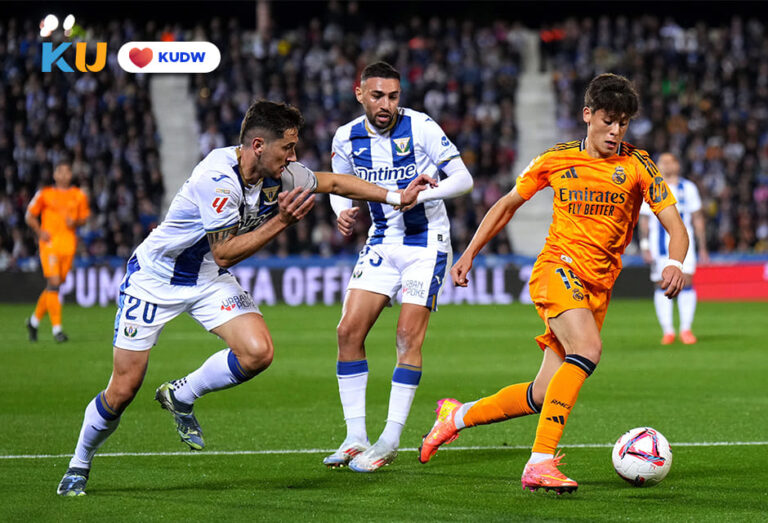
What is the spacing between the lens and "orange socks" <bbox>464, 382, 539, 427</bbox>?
603 centimetres

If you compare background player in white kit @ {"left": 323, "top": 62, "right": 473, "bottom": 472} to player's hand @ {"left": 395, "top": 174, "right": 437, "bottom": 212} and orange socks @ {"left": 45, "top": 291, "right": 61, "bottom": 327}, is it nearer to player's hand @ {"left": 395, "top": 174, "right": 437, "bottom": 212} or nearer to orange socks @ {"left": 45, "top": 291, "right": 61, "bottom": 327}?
player's hand @ {"left": 395, "top": 174, "right": 437, "bottom": 212}

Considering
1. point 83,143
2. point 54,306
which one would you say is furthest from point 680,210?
point 83,143

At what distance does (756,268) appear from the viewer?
69.6 feet

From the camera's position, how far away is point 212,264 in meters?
6.07

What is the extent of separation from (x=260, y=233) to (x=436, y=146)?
188 cm

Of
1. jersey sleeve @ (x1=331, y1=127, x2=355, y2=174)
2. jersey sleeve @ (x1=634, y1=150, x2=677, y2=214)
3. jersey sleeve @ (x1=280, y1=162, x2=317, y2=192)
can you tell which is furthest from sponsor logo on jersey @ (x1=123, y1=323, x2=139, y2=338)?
jersey sleeve @ (x1=634, y1=150, x2=677, y2=214)

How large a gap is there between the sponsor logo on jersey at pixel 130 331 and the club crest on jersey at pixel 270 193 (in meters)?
0.94

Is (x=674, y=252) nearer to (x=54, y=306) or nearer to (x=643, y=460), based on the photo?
(x=643, y=460)

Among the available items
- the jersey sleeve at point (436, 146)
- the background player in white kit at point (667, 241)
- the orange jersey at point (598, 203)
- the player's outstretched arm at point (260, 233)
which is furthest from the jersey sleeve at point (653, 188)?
the background player in white kit at point (667, 241)

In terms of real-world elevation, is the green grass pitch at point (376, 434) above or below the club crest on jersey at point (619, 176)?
below

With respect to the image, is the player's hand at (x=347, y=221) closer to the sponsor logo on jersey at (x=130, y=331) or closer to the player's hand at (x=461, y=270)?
the player's hand at (x=461, y=270)

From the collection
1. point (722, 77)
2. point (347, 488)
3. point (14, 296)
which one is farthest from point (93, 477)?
point (722, 77)

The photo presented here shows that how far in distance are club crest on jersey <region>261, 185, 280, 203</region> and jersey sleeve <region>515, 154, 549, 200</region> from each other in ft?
4.19

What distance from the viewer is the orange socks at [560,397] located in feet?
17.8
